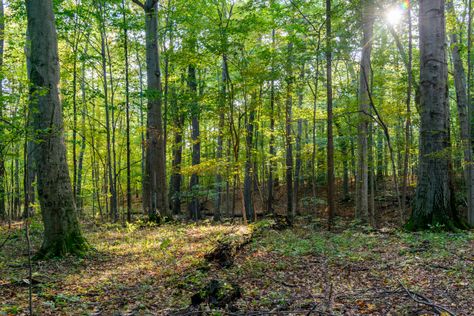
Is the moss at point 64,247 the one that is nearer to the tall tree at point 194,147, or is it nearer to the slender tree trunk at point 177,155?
the tall tree at point 194,147

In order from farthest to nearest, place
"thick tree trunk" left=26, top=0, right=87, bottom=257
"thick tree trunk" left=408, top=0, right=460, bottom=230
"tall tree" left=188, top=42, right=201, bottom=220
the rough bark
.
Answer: "tall tree" left=188, top=42, right=201, bottom=220, the rough bark, "thick tree trunk" left=408, top=0, right=460, bottom=230, "thick tree trunk" left=26, top=0, right=87, bottom=257

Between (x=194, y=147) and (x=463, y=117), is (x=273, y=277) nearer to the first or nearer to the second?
(x=463, y=117)

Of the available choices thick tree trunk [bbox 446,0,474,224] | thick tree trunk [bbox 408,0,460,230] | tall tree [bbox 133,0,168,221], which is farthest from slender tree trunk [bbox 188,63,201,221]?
thick tree trunk [bbox 446,0,474,224]

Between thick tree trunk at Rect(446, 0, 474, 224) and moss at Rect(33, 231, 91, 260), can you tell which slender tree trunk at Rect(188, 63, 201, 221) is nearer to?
moss at Rect(33, 231, 91, 260)

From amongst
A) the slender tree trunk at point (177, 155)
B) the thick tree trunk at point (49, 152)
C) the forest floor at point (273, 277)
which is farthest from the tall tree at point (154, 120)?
the thick tree trunk at point (49, 152)

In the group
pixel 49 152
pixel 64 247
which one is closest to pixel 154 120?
pixel 49 152

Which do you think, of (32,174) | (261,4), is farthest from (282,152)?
(32,174)

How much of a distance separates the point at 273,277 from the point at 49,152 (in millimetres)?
4967

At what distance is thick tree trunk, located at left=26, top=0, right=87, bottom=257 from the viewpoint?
6.82 meters

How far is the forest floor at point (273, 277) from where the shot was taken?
3984mm

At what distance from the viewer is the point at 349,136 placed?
16719 millimetres

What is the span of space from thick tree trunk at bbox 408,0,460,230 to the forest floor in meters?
0.67

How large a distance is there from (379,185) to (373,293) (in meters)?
20.3

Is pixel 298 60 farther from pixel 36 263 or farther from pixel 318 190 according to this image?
pixel 318 190
